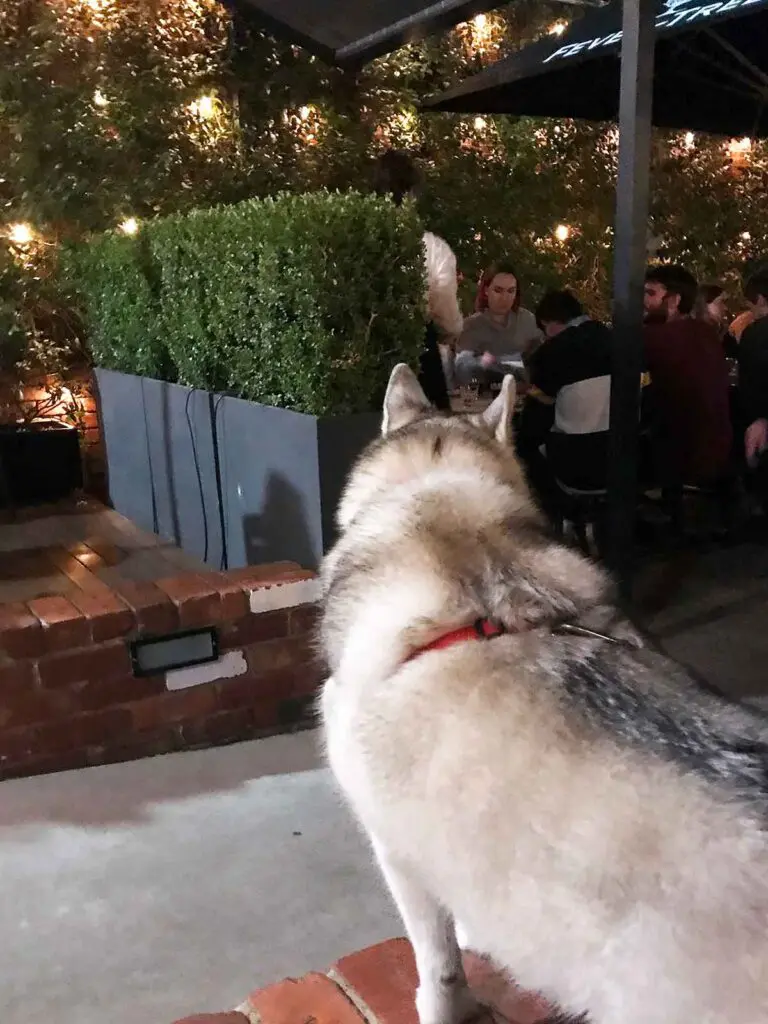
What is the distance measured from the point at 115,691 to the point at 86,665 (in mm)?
127

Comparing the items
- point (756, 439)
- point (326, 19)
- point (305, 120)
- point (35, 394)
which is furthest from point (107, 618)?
point (305, 120)

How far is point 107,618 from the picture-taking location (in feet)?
8.71

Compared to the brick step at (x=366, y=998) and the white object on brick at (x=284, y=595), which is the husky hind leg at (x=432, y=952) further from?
the white object on brick at (x=284, y=595)

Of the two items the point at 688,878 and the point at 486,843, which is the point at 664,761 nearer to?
the point at 688,878

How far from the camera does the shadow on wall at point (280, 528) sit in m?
3.48

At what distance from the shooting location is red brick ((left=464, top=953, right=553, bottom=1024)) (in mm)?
1626

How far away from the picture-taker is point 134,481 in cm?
534

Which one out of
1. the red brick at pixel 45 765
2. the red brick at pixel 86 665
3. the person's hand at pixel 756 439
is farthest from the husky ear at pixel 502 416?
the person's hand at pixel 756 439

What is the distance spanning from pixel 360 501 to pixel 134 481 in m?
3.82

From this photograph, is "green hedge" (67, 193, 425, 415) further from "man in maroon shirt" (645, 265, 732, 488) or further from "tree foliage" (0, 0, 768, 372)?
"tree foliage" (0, 0, 768, 372)

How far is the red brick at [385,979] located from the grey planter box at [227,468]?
1.81 m

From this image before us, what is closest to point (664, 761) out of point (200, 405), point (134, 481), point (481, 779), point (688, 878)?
point (688, 878)

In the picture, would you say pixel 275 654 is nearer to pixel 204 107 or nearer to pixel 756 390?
pixel 756 390

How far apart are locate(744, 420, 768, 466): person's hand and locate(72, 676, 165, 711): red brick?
3.32 m
